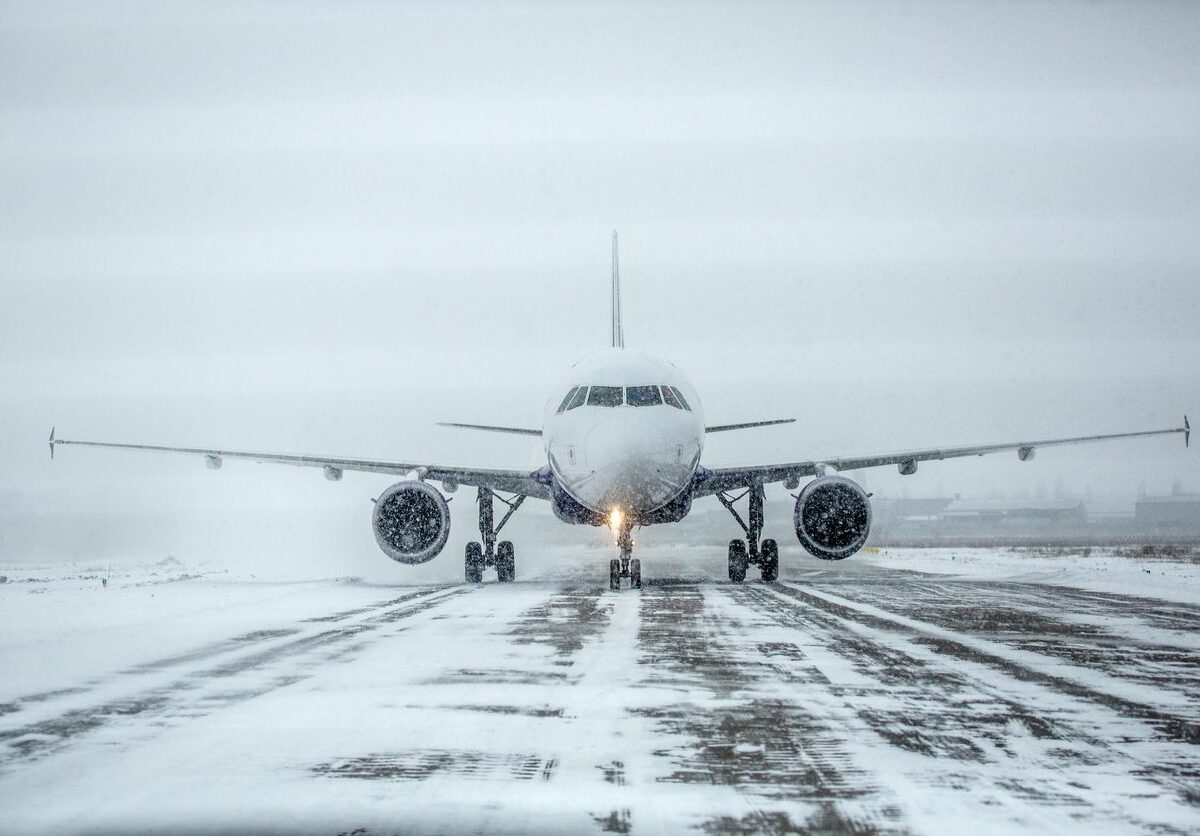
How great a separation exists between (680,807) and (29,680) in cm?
636

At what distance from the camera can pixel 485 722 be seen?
22.0 feet

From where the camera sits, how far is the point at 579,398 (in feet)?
64.2

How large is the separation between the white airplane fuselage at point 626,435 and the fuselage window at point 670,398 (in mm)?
24

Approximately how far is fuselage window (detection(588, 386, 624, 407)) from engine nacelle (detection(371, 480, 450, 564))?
4.12 m

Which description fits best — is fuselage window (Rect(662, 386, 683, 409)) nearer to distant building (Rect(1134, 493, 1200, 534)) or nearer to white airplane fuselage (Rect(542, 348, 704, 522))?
white airplane fuselage (Rect(542, 348, 704, 522))

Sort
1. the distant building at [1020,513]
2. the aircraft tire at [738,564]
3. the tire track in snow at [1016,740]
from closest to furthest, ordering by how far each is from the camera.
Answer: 1. the tire track in snow at [1016,740]
2. the aircraft tire at [738,564]
3. the distant building at [1020,513]

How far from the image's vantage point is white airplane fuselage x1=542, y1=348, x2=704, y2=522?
18.3 m

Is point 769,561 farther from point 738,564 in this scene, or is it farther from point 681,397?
point 681,397

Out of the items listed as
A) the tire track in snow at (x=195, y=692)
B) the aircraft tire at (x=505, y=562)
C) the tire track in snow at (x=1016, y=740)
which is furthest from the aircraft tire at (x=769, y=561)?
the tire track in snow at (x=1016, y=740)

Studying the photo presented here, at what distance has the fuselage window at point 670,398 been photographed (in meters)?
19.4

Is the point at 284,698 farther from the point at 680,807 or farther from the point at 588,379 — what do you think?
the point at 588,379

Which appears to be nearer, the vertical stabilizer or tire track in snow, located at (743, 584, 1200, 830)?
tire track in snow, located at (743, 584, 1200, 830)

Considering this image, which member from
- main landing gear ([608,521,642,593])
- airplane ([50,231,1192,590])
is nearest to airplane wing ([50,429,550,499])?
airplane ([50,231,1192,590])

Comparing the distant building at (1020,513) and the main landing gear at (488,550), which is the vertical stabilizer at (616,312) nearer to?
the main landing gear at (488,550)
